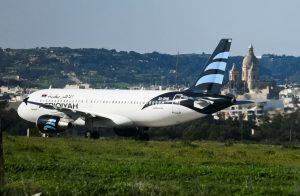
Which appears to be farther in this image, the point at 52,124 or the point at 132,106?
the point at 52,124

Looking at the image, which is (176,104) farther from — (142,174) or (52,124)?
(142,174)

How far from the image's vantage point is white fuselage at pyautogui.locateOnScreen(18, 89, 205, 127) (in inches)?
2330

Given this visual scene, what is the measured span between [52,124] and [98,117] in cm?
301

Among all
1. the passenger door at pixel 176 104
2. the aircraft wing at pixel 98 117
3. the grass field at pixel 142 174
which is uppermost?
the passenger door at pixel 176 104

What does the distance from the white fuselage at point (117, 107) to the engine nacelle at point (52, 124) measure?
0.80m

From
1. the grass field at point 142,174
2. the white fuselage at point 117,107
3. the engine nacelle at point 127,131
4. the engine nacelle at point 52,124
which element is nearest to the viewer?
the grass field at point 142,174

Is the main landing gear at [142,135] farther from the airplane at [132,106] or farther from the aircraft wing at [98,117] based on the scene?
the aircraft wing at [98,117]

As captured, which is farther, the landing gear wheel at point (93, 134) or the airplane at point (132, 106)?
the landing gear wheel at point (93, 134)

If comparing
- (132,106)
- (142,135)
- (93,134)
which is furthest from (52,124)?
(142,135)

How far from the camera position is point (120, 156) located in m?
37.7

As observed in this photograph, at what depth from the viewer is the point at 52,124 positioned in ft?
202

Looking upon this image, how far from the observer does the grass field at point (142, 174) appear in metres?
23.0

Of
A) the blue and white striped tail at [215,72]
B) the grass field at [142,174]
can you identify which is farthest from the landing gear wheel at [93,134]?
the grass field at [142,174]

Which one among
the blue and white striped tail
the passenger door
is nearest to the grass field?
the passenger door
